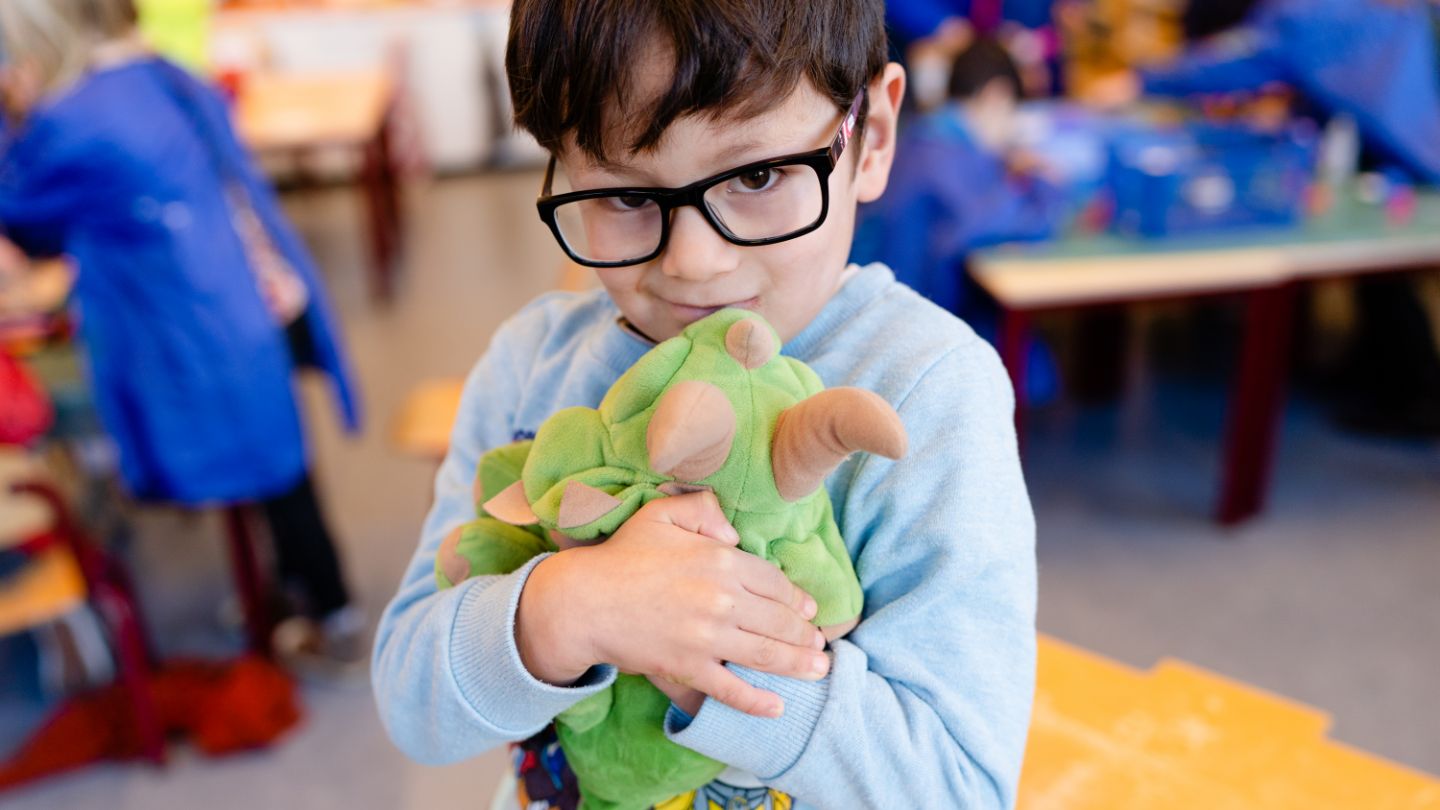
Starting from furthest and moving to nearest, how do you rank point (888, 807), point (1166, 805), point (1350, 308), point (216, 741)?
point (1350, 308) → point (216, 741) → point (1166, 805) → point (888, 807)

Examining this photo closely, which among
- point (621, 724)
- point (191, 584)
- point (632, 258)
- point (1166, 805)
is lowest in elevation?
point (191, 584)

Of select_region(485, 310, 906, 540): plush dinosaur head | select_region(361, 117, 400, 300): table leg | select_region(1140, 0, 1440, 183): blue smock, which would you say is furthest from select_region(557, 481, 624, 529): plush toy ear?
select_region(361, 117, 400, 300): table leg

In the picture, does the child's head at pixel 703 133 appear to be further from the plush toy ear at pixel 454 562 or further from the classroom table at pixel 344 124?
the classroom table at pixel 344 124

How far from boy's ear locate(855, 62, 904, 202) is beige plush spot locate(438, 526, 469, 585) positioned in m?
0.36

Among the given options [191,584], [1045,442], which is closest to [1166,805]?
[1045,442]

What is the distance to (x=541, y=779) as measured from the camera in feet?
2.66

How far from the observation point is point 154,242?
1971mm

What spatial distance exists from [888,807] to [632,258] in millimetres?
376

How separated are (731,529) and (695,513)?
0.02 m

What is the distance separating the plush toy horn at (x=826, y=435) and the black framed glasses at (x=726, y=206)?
0.14 meters

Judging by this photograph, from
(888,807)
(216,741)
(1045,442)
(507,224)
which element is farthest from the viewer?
(507,224)

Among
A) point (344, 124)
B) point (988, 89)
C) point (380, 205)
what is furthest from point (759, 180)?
point (380, 205)

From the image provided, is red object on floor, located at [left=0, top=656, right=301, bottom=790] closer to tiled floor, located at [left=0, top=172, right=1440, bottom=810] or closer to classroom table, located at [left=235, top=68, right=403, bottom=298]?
tiled floor, located at [left=0, top=172, right=1440, bottom=810]

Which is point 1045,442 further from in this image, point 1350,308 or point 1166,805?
point 1166,805
